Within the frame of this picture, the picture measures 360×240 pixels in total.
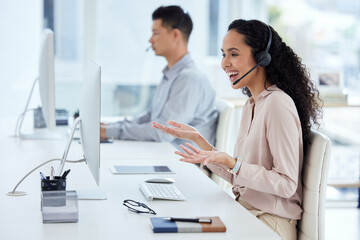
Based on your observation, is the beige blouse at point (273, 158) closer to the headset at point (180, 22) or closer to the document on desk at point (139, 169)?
the document on desk at point (139, 169)

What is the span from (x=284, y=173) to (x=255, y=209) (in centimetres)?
21

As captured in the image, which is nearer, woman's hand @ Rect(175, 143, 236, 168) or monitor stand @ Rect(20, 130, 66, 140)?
woman's hand @ Rect(175, 143, 236, 168)

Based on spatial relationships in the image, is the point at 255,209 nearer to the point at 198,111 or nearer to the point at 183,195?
the point at 183,195

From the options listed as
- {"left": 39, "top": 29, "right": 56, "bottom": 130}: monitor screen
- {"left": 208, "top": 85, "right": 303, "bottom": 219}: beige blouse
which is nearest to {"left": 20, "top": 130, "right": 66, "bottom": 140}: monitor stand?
{"left": 39, "top": 29, "right": 56, "bottom": 130}: monitor screen

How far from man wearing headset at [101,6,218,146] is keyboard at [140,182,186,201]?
1056 millimetres

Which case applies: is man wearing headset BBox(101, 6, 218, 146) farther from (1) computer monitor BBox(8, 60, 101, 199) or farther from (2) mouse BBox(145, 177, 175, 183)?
(1) computer monitor BBox(8, 60, 101, 199)

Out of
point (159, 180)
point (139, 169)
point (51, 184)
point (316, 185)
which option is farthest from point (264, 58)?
point (51, 184)

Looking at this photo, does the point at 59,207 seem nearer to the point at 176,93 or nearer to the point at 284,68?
the point at 284,68

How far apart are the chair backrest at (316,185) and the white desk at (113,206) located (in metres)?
0.29

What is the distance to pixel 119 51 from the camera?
454cm

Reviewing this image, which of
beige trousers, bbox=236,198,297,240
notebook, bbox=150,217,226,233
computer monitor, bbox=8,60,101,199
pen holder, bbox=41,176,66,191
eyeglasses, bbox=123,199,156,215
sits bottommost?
beige trousers, bbox=236,198,297,240

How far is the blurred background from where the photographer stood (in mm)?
4391

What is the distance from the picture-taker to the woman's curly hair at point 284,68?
2.07 m

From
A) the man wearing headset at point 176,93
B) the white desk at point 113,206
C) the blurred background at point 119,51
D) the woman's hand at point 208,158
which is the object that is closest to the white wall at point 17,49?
the blurred background at point 119,51
